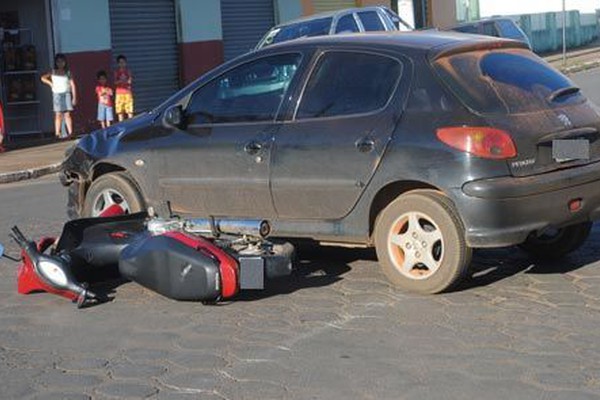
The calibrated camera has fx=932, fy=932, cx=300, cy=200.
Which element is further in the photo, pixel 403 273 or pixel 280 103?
pixel 280 103

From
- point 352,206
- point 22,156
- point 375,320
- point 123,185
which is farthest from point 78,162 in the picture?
point 22,156

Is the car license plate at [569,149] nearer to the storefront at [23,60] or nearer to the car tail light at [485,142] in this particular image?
the car tail light at [485,142]

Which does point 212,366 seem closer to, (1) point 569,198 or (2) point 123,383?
(2) point 123,383

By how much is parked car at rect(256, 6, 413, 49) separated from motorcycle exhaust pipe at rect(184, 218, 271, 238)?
30.8 feet

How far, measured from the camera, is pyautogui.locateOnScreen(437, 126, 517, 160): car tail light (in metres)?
5.72

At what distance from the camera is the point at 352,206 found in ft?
20.6

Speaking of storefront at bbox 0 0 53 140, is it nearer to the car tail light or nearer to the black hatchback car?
the black hatchback car

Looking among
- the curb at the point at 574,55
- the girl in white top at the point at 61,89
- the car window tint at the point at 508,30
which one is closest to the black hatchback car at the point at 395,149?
the car window tint at the point at 508,30

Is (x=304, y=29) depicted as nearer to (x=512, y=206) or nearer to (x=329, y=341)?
(x=512, y=206)

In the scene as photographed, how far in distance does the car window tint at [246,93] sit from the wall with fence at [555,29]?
107 ft

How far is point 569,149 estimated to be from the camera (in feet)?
19.8

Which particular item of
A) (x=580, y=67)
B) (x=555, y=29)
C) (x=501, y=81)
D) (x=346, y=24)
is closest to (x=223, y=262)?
(x=501, y=81)

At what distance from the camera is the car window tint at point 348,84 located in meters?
6.22

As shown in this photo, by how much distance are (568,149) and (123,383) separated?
3.19 m
